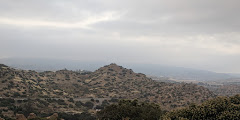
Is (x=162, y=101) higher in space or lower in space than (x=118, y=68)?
lower

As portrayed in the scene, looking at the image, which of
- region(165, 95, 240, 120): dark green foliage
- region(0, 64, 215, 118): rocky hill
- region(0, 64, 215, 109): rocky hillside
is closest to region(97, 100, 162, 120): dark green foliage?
region(165, 95, 240, 120): dark green foliage

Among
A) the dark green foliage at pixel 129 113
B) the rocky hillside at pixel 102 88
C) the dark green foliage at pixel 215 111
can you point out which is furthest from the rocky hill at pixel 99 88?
the dark green foliage at pixel 215 111

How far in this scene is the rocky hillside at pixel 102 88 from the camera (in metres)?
50.4

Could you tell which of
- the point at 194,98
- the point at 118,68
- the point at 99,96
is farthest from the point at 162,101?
the point at 118,68

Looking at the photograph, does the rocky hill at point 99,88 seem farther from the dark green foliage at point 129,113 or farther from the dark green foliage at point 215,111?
the dark green foliage at point 215,111

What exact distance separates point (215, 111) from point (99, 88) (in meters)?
61.9

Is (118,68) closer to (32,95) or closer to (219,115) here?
(32,95)

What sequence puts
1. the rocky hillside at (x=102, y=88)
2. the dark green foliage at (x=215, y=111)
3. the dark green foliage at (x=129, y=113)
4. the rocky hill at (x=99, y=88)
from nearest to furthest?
the dark green foliage at (x=215, y=111), the dark green foliage at (x=129, y=113), the rocky hill at (x=99, y=88), the rocky hillside at (x=102, y=88)

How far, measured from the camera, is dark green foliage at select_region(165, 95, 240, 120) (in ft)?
45.1

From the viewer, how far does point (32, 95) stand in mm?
47625

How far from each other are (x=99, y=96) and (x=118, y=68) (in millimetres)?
42515

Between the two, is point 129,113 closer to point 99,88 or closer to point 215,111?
point 215,111

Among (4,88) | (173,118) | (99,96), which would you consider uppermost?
(173,118)

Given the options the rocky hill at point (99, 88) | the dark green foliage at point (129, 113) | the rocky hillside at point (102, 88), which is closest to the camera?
the dark green foliage at point (129, 113)
